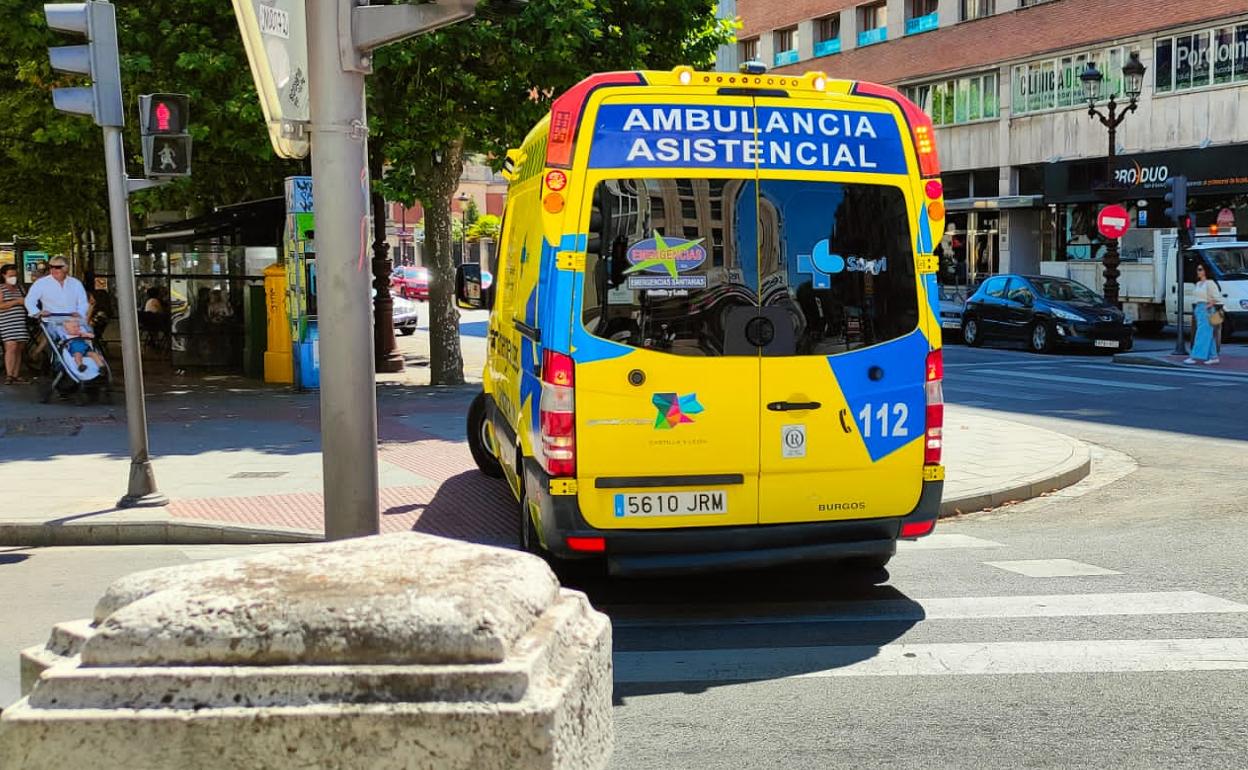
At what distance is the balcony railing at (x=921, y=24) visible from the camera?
4225 cm

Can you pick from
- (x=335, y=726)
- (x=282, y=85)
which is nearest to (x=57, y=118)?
(x=282, y=85)

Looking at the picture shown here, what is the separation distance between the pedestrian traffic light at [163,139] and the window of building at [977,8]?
3532 cm

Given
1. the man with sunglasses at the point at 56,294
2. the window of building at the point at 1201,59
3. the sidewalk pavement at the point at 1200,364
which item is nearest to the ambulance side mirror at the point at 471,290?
the man with sunglasses at the point at 56,294

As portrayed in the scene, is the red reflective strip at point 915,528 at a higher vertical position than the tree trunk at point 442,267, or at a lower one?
lower

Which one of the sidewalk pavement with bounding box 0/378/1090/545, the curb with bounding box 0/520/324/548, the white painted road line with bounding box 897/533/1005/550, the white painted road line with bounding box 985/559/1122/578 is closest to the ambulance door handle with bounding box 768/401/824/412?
the white painted road line with bounding box 985/559/1122/578

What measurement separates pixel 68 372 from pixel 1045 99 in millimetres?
30969

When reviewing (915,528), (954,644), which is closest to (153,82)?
(915,528)

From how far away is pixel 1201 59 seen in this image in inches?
1307

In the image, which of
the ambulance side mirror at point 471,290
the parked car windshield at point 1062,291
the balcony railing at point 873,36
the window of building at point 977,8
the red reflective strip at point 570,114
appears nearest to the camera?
the red reflective strip at point 570,114

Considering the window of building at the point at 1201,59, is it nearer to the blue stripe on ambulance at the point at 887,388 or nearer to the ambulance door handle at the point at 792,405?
the blue stripe on ambulance at the point at 887,388

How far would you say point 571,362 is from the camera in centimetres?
583

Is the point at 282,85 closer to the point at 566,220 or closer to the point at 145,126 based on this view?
the point at 566,220

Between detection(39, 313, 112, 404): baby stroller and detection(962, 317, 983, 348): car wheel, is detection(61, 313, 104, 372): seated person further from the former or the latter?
detection(962, 317, 983, 348): car wheel

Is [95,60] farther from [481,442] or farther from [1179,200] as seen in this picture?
[1179,200]
